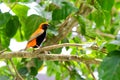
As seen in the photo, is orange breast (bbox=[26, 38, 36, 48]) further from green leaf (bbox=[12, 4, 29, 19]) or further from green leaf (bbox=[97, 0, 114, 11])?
green leaf (bbox=[97, 0, 114, 11])

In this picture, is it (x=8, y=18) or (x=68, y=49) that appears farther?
(x=68, y=49)

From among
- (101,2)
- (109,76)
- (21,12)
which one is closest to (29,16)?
(21,12)

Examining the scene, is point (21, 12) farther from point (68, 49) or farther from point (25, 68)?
point (68, 49)

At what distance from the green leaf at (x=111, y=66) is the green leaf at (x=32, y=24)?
27cm

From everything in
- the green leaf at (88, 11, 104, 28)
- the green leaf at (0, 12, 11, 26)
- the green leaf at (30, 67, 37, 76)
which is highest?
the green leaf at (0, 12, 11, 26)

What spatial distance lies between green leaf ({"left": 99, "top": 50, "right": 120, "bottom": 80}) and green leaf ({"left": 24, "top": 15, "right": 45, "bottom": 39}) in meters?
0.27

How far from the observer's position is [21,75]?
865mm

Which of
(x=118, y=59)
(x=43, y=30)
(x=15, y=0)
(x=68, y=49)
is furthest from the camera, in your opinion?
(x=68, y=49)

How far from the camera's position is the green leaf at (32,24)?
737mm

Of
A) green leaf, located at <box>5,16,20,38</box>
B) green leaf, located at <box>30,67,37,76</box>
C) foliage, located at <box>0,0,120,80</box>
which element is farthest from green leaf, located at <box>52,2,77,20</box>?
green leaf, located at <box>30,67,37,76</box>

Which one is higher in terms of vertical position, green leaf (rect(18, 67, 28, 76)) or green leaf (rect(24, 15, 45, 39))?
green leaf (rect(24, 15, 45, 39))

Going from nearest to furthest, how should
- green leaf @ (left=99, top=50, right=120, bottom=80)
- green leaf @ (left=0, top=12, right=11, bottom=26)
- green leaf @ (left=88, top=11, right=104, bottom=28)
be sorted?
green leaf @ (left=99, top=50, right=120, bottom=80), green leaf @ (left=0, top=12, right=11, bottom=26), green leaf @ (left=88, top=11, right=104, bottom=28)

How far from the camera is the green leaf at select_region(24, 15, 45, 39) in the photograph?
74cm

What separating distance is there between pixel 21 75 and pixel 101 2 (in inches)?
12.3
